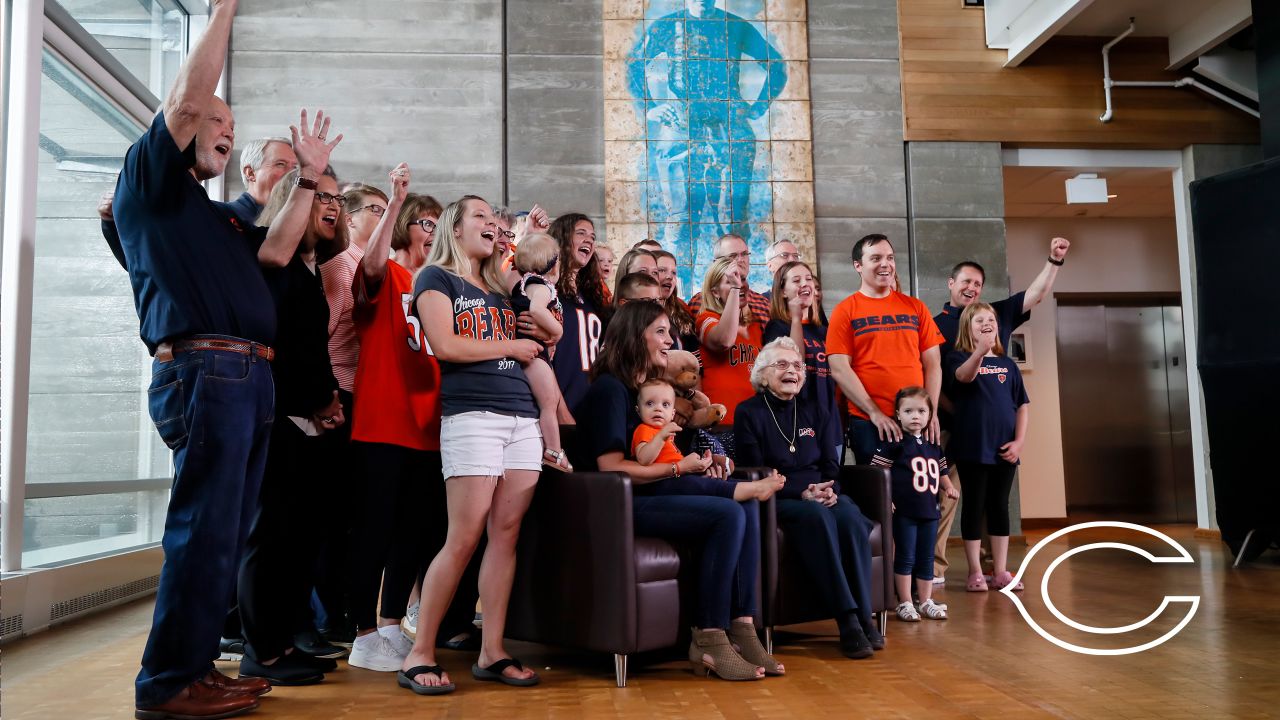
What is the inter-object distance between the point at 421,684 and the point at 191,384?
3.47 ft

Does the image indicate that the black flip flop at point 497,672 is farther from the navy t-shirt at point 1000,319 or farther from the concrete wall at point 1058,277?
the concrete wall at point 1058,277

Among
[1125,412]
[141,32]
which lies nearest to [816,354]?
[141,32]

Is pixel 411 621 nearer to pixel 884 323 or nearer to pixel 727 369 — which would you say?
pixel 727 369

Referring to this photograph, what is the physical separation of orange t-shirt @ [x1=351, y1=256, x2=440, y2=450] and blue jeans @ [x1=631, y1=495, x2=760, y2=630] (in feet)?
2.49

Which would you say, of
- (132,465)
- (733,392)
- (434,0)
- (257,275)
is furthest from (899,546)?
(434,0)

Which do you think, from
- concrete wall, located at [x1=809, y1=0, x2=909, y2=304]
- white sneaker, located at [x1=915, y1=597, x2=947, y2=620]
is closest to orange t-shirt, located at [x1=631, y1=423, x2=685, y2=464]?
white sneaker, located at [x1=915, y1=597, x2=947, y2=620]

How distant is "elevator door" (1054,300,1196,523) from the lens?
350 inches

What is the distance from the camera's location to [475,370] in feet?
8.95

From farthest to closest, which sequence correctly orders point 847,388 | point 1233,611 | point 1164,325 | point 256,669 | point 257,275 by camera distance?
1. point 1164,325
2. point 847,388
3. point 1233,611
4. point 256,669
5. point 257,275

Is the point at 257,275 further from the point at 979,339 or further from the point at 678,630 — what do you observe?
the point at 979,339

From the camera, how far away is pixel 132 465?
5.22 m

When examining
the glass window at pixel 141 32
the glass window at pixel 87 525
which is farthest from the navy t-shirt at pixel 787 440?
the glass window at pixel 141 32

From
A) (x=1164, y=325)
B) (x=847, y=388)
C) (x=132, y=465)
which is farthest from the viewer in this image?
(x=1164, y=325)

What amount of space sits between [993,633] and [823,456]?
0.92m
